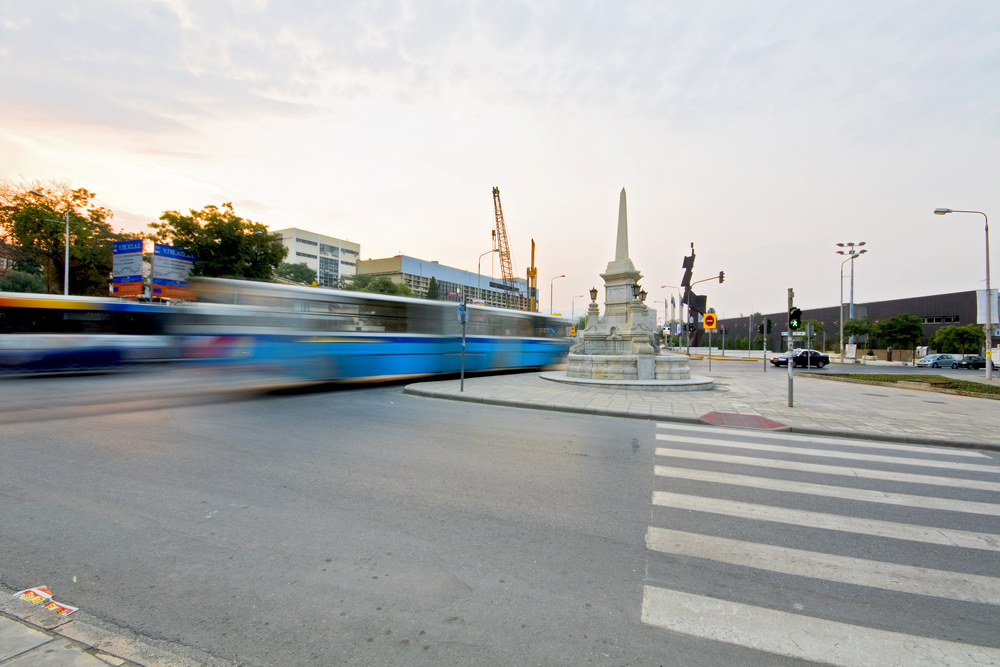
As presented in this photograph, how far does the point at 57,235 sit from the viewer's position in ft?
109

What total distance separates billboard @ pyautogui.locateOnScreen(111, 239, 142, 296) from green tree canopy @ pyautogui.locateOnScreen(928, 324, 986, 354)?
2791 inches

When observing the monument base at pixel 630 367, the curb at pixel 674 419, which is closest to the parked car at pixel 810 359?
the monument base at pixel 630 367

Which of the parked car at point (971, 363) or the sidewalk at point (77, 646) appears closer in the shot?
the sidewalk at point (77, 646)

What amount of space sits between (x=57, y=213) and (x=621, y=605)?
150 ft

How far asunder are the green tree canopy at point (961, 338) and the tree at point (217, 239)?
6423cm

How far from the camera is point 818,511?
4.77 metres

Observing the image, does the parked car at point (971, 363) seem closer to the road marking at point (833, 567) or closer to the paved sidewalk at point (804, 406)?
the paved sidewalk at point (804, 406)

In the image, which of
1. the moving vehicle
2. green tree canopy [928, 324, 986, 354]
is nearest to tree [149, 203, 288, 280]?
the moving vehicle

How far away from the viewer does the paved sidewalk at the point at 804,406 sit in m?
9.17

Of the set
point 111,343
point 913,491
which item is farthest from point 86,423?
point 111,343

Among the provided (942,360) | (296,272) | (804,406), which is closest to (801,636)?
(804,406)

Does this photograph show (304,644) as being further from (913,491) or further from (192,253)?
(192,253)

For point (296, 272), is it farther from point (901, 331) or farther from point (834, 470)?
point (834, 470)

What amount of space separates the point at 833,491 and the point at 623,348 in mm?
15064
